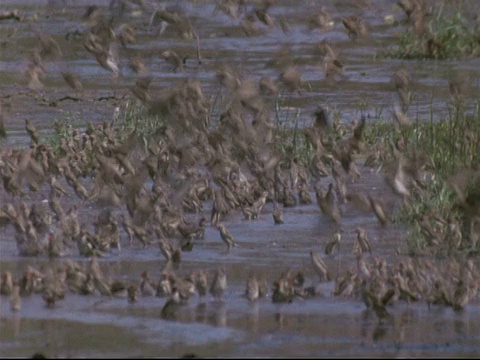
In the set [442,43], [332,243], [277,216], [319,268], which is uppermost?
[442,43]

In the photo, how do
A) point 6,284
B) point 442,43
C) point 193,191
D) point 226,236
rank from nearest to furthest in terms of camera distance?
point 6,284 → point 226,236 → point 193,191 → point 442,43

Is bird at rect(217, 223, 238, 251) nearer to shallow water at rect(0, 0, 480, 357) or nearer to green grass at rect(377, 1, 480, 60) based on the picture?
shallow water at rect(0, 0, 480, 357)

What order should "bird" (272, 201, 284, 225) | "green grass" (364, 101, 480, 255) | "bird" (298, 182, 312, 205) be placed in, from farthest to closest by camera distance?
"bird" (298, 182, 312, 205)
"bird" (272, 201, 284, 225)
"green grass" (364, 101, 480, 255)

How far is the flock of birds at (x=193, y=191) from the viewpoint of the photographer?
6750mm

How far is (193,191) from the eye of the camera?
8.98 m

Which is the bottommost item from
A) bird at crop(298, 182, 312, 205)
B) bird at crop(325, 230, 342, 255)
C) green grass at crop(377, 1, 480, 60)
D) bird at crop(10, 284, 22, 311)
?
bird at crop(10, 284, 22, 311)

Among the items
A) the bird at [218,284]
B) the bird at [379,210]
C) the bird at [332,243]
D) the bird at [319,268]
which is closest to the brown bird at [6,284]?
the bird at [218,284]

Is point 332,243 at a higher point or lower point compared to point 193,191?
lower

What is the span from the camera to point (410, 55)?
15.5 metres

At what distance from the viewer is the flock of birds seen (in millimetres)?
6750

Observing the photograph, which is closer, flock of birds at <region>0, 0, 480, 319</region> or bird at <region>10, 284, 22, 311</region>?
bird at <region>10, 284, 22, 311</region>

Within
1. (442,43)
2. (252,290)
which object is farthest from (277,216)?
(442,43)

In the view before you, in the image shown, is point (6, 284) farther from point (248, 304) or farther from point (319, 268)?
point (319, 268)

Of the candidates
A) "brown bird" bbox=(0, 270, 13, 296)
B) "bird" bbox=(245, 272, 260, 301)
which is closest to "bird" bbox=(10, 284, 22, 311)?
"brown bird" bbox=(0, 270, 13, 296)
